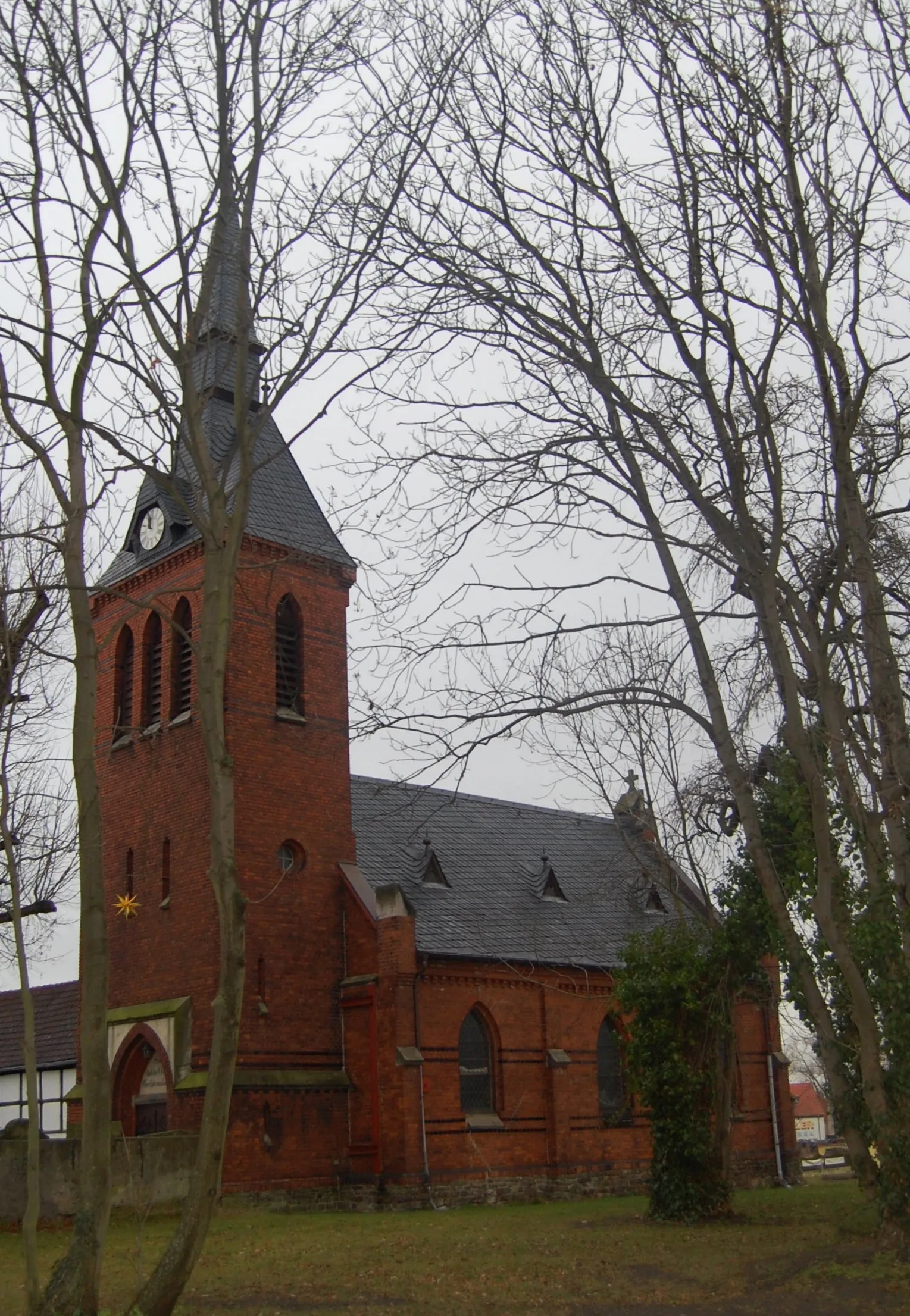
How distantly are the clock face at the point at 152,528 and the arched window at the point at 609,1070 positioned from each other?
14216 mm

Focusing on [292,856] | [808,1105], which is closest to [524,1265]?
[292,856]

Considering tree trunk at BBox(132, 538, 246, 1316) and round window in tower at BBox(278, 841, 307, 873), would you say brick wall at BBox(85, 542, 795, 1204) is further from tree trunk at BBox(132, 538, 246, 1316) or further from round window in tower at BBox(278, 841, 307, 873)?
tree trunk at BBox(132, 538, 246, 1316)

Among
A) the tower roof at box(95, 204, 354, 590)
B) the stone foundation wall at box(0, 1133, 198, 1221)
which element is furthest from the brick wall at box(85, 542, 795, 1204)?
the stone foundation wall at box(0, 1133, 198, 1221)

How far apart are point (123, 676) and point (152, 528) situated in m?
3.16

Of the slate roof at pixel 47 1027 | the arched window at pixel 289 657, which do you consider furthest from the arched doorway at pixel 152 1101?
the arched window at pixel 289 657

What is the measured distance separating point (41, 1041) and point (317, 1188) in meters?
13.0

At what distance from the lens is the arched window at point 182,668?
25.8 meters

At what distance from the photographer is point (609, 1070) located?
1145 inches

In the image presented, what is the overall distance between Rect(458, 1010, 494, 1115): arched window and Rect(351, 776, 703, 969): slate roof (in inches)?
59.1

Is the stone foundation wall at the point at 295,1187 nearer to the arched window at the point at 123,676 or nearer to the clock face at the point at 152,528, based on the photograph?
the arched window at the point at 123,676

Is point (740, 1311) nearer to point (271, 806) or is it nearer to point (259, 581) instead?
point (271, 806)

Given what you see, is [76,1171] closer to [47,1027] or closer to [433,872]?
[433,872]

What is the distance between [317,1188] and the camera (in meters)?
23.6

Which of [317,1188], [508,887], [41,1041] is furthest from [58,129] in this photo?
[41,1041]
